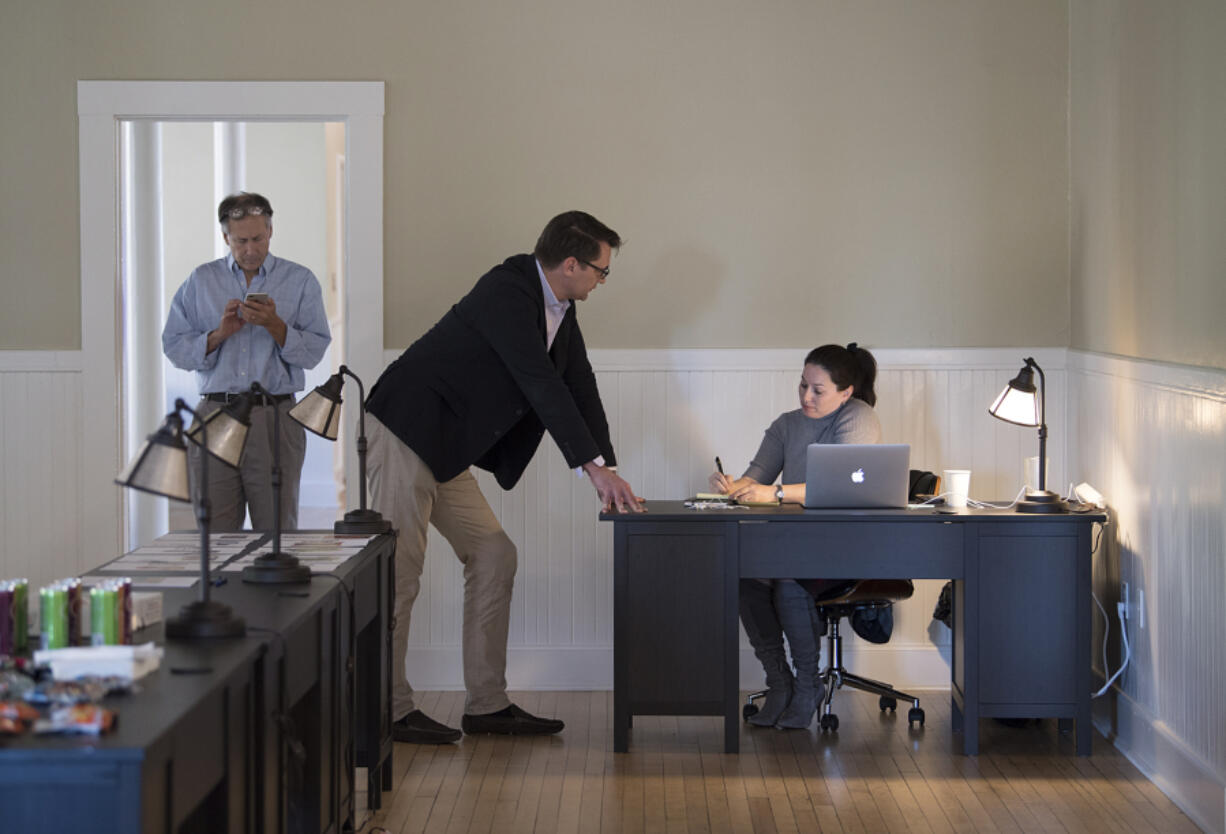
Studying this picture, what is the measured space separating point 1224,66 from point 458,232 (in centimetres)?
274

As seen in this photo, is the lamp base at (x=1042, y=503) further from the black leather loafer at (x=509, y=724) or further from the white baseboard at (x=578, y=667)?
the black leather loafer at (x=509, y=724)

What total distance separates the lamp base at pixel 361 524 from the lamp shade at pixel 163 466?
53.5 inches

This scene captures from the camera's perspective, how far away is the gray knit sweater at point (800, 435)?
4.58m

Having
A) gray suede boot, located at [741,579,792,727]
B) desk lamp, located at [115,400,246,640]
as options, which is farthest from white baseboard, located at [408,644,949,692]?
desk lamp, located at [115,400,246,640]

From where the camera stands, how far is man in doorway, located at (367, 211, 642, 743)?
13.4 ft

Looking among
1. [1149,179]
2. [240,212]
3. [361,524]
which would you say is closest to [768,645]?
[361,524]

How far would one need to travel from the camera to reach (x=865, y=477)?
14.3 feet

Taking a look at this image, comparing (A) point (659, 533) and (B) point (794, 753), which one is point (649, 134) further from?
(B) point (794, 753)

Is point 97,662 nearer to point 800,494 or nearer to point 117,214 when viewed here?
point 800,494

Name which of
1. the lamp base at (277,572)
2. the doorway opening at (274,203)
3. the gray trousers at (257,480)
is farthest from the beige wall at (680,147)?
the doorway opening at (274,203)

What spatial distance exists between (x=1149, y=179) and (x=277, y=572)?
2.93m

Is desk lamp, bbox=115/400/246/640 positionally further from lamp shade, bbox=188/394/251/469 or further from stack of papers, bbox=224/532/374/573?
stack of papers, bbox=224/532/374/573

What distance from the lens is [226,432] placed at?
2.72 meters

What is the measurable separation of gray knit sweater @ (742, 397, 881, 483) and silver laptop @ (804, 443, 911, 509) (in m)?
0.20
